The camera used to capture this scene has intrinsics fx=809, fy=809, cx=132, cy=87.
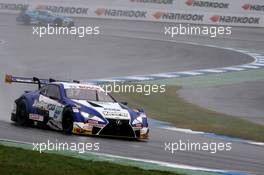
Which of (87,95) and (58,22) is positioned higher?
(87,95)

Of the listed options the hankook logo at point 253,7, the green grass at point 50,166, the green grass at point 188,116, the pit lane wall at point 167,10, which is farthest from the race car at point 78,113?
the pit lane wall at point 167,10

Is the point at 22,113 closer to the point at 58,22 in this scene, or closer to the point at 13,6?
the point at 58,22

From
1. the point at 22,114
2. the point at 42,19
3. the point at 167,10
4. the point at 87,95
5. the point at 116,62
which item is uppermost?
the point at 87,95

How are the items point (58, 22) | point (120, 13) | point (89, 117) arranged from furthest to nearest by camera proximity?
point (120, 13) → point (58, 22) → point (89, 117)

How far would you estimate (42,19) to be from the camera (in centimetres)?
4044

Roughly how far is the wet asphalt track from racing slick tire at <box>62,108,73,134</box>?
0.19 metres

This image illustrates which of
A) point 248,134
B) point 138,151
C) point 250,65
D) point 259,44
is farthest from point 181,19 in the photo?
point 138,151

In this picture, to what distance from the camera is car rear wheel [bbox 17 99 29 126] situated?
15453 mm

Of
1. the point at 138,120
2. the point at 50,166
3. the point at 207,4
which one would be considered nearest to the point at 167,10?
the point at 207,4

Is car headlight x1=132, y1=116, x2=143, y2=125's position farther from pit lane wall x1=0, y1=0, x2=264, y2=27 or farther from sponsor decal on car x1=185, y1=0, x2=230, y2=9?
sponsor decal on car x1=185, y1=0, x2=230, y2=9

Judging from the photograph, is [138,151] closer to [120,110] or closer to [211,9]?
[120,110]

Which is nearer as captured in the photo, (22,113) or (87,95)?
(87,95)

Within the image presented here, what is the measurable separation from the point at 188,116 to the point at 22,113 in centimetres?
425

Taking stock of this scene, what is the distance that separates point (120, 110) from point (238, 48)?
20.4 meters
